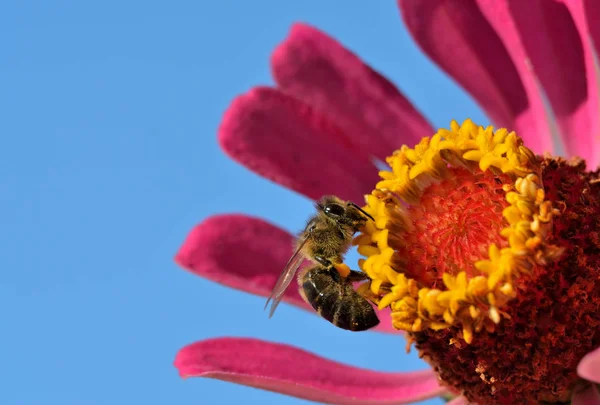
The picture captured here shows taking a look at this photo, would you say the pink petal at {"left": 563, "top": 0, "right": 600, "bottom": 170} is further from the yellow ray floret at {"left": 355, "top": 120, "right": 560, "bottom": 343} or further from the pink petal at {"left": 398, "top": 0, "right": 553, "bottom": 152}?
A: the yellow ray floret at {"left": 355, "top": 120, "right": 560, "bottom": 343}

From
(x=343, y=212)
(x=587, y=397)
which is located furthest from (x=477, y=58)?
(x=587, y=397)

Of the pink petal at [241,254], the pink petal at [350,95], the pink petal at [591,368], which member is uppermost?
the pink petal at [350,95]

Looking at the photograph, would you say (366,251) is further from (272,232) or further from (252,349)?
(272,232)

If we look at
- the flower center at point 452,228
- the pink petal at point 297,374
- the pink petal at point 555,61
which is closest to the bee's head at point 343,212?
the flower center at point 452,228

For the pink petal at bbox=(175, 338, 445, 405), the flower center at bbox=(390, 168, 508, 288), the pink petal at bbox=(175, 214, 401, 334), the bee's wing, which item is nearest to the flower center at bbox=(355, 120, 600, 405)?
the flower center at bbox=(390, 168, 508, 288)

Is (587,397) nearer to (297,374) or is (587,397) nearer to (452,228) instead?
(452,228)

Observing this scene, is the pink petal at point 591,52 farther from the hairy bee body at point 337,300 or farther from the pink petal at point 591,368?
the pink petal at point 591,368
